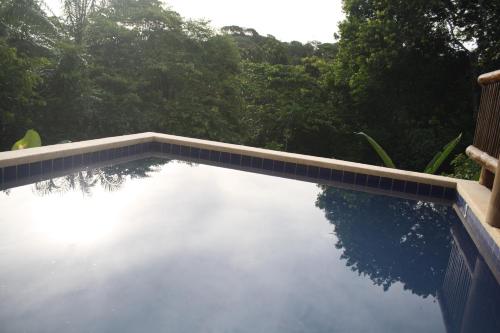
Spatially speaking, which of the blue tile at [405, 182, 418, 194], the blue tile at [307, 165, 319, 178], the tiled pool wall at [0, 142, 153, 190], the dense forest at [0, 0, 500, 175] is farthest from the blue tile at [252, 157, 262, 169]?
the dense forest at [0, 0, 500, 175]

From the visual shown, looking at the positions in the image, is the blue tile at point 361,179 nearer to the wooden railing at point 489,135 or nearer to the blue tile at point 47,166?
the wooden railing at point 489,135

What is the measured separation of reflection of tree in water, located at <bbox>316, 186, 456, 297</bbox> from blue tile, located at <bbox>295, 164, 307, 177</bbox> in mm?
422

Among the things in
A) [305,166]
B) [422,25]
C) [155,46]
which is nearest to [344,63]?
[422,25]

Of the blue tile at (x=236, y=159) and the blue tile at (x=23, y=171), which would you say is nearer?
the blue tile at (x=23, y=171)

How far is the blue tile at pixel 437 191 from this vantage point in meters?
4.89

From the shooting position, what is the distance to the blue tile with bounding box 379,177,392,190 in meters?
5.11

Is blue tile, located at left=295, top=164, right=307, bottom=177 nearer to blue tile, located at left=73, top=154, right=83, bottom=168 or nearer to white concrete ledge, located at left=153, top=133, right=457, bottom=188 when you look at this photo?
white concrete ledge, located at left=153, top=133, right=457, bottom=188

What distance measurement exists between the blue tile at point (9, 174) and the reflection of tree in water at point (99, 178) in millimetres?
242

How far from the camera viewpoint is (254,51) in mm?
18625

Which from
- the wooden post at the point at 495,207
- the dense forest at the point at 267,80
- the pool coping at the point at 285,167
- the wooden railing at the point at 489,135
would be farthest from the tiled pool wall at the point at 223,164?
the dense forest at the point at 267,80

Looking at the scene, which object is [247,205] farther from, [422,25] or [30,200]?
[422,25]

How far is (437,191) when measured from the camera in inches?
193

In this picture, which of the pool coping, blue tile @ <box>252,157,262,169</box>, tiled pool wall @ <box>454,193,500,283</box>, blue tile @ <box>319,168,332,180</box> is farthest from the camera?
blue tile @ <box>252,157,262,169</box>

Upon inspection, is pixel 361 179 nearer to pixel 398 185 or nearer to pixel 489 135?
pixel 398 185
